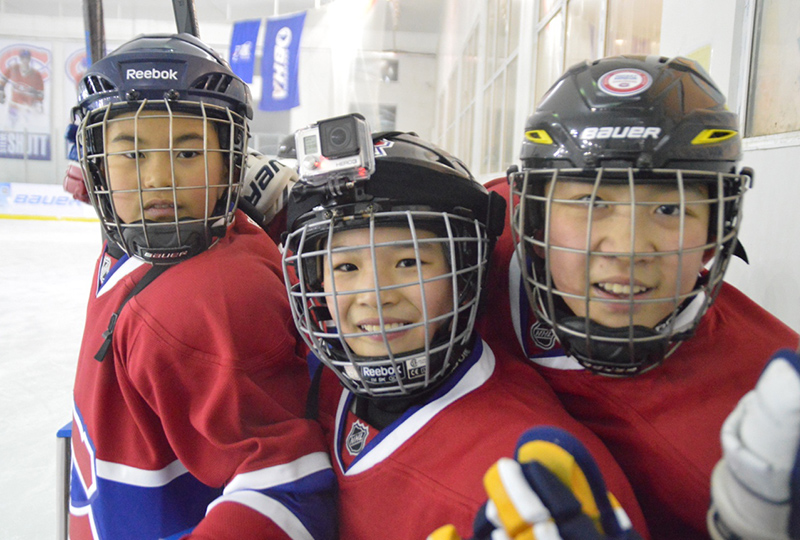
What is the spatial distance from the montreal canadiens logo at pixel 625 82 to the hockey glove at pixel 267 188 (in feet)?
2.39

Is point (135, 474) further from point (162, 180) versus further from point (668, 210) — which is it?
point (668, 210)

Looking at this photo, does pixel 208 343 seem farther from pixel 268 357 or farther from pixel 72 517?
pixel 72 517


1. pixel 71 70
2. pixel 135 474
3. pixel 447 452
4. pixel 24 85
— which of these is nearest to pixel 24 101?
pixel 24 85

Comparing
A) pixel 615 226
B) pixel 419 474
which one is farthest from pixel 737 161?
pixel 419 474

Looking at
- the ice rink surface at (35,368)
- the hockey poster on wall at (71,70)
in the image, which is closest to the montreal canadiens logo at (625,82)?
the ice rink surface at (35,368)

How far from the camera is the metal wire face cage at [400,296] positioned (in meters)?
0.74

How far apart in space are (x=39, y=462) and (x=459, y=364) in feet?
5.47

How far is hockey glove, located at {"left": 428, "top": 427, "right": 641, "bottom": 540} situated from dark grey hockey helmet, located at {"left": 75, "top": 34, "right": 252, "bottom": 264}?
0.69 metres

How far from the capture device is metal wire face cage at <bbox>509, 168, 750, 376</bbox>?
24.7 inches

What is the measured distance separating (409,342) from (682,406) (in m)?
0.34

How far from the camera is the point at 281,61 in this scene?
6316mm

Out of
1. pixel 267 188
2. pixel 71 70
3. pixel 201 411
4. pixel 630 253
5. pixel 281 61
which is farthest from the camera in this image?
pixel 71 70

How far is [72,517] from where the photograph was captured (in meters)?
1.14

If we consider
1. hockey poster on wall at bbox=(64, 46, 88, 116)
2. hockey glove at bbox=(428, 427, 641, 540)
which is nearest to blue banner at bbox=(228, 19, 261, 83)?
hockey poster on wall at bbox=(64, 46, 88, 116)
